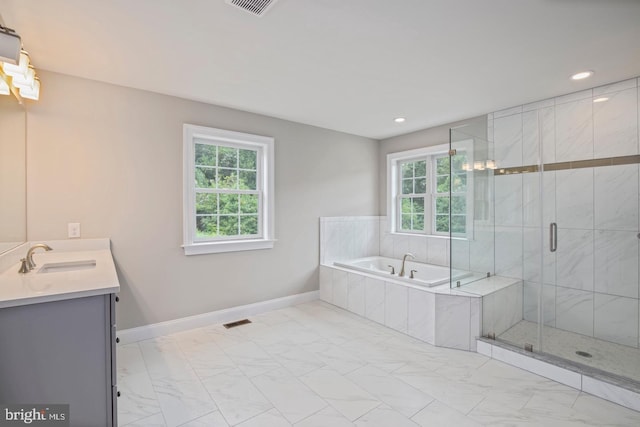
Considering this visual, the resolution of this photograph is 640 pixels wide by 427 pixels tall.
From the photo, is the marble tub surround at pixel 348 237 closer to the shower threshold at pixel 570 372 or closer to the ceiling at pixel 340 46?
the ceiling at pixel 340 46

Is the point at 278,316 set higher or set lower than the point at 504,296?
lower

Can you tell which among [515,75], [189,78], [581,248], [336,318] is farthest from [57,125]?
[581,248]

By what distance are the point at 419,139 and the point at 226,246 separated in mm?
3070

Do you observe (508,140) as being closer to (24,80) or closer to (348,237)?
(348,237)

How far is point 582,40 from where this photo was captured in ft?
6.74

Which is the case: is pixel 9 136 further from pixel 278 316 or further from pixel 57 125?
pixel 278 316

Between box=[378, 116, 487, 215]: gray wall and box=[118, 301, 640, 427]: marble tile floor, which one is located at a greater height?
box=[378, 116, 487, 215]: gray wall

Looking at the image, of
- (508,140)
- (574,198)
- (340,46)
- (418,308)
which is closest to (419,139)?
(508,140)

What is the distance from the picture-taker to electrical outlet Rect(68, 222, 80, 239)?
2.60 metres

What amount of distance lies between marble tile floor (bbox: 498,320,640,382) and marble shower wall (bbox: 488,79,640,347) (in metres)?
0.12

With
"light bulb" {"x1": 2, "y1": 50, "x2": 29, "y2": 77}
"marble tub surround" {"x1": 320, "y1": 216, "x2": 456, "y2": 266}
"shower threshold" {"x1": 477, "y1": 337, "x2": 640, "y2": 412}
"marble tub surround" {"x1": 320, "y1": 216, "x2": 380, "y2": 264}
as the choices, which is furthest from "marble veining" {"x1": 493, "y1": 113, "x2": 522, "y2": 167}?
"light bulb" {"x1": 2, "y1": 50, "x2": 29, "y2": 77}

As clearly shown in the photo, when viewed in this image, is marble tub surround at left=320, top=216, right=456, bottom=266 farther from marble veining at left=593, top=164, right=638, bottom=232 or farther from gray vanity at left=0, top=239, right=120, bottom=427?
gray vanity at left=0, top=239, right=120, bottom=427

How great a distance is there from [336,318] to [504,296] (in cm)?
180

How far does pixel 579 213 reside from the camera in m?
2.97
